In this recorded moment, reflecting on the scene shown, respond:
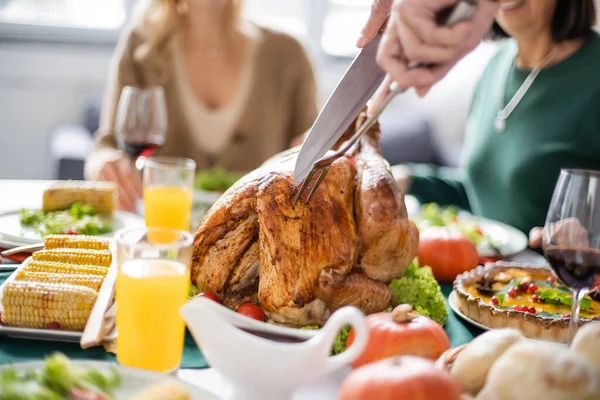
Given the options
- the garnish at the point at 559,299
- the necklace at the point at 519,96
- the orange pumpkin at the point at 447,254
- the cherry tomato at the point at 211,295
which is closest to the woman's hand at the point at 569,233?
the garnish at the point at 559,299

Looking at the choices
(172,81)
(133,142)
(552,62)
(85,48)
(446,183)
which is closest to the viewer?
(133,142)

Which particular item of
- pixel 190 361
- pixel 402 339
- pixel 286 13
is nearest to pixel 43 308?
pixel 190 361

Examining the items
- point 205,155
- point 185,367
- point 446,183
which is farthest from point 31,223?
point 446,183

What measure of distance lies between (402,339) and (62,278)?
61cm

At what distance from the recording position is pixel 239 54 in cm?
319

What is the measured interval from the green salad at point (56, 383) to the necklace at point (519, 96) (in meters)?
2.05

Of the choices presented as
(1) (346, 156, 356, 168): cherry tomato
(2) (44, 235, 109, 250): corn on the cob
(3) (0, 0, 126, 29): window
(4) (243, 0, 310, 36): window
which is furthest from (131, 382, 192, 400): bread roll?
(4) (243, 0, 310, 36): window

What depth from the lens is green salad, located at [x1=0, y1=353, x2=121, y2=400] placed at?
76 centimetres

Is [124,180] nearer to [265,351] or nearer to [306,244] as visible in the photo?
[306,244]

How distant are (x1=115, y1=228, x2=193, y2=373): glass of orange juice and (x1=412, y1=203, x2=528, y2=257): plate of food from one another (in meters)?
1.04

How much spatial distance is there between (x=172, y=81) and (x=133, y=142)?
114 cm

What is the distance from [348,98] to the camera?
1136mm

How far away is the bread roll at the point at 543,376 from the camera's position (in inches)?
30.0

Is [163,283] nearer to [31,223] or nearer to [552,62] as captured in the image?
[31,223]
